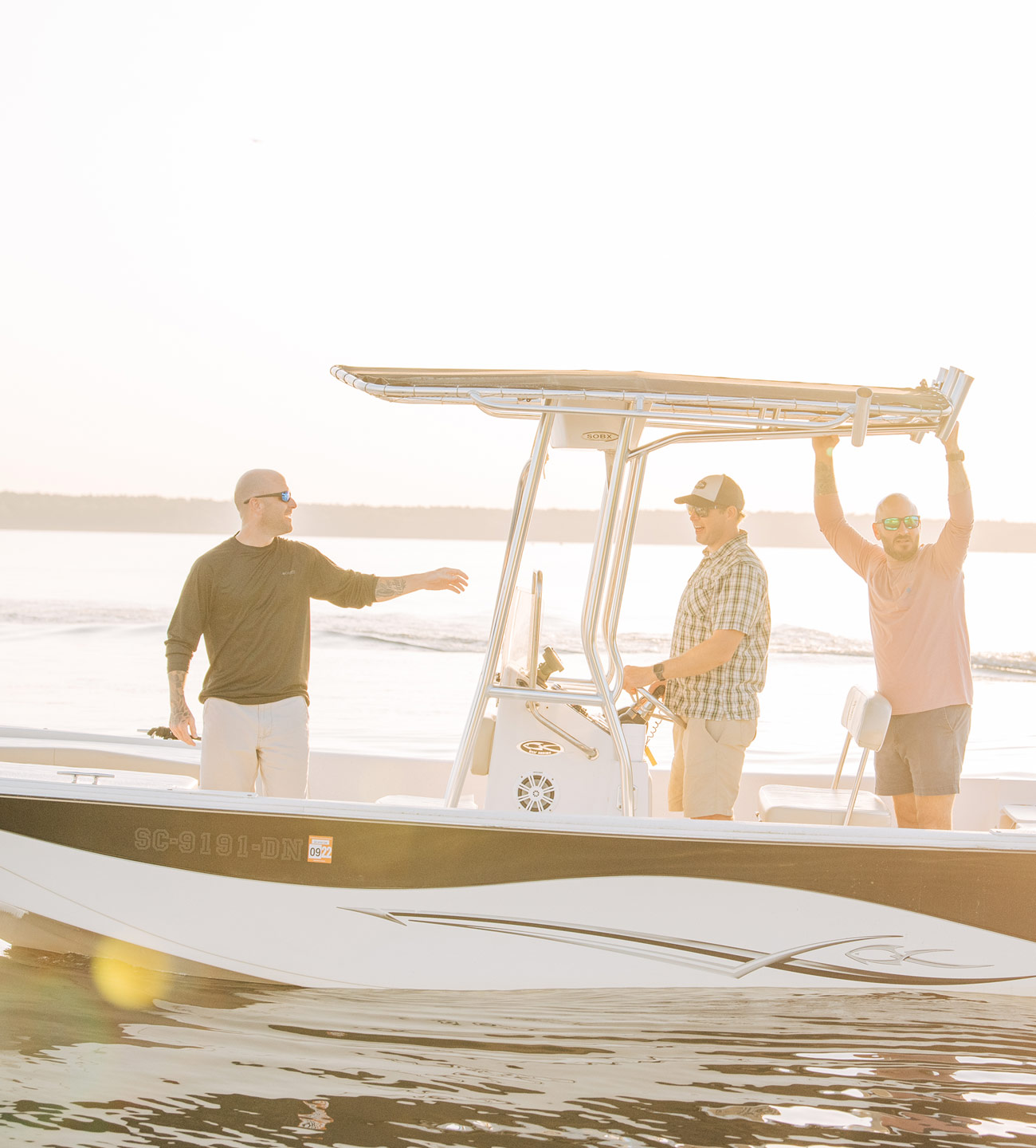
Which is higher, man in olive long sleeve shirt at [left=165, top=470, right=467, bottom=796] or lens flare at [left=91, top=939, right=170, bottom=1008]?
man in olive long sleeve shirt at [left=165, top=470, right=467, bottom=796]

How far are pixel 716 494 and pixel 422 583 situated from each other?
106 centimetres

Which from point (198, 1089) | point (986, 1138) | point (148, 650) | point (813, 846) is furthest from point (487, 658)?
point (148, 650)

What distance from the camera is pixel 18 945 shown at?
423 cm

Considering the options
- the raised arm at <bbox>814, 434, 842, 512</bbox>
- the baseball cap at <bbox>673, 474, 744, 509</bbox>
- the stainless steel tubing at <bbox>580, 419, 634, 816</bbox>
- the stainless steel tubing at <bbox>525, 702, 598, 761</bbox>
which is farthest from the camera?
the raised arm at <bbox>814, 434, 842, 512</bbox>

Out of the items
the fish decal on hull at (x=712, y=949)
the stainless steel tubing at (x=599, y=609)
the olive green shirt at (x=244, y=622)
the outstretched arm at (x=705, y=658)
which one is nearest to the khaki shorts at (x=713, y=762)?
the outstretched arm at (x=705, y=658)

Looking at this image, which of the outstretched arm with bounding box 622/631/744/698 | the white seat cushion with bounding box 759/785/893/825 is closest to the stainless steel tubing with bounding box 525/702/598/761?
the outstretched arm with bounding box 622/631/744/698

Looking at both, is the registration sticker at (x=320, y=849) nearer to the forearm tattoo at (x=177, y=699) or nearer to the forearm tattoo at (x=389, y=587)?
the forearm tattoo at (x=177, y=699)

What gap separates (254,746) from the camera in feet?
12.3

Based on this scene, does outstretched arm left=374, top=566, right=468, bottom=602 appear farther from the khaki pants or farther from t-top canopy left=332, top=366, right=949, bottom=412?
t-top canopy left=332, top=366, right=949, bottom=412

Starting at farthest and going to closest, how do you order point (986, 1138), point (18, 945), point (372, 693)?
1. point (372, 693)
2. point (18, 945)
3. point (986, 1138)

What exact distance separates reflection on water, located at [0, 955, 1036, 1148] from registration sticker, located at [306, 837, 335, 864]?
1.47 ft

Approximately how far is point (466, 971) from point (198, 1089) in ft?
2.72

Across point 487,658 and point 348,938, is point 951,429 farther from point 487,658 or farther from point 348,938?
point 348,938

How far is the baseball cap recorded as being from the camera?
3.84 m
